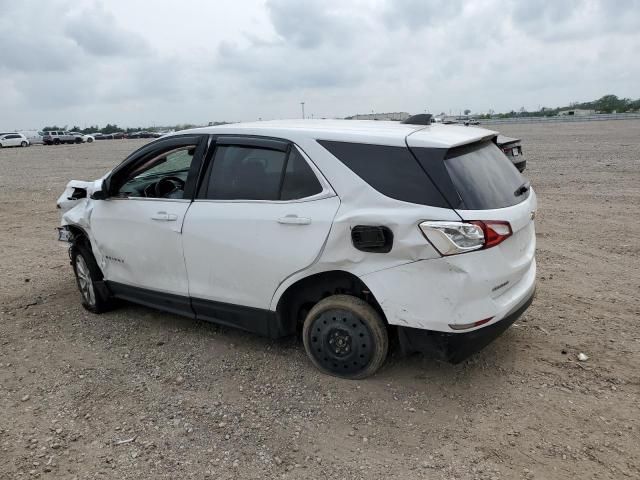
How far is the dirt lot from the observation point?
2.91 metres

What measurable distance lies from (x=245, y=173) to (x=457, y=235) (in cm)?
164

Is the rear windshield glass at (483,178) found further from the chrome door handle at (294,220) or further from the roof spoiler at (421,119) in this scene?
the chrome door handle at (294,220)

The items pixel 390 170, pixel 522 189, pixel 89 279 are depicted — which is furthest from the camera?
pixel 89 279

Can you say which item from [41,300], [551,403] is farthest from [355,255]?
[41,300]

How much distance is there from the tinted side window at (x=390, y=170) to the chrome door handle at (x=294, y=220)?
1.46 ft

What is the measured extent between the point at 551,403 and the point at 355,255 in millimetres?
1525

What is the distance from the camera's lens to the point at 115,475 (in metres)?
2.87

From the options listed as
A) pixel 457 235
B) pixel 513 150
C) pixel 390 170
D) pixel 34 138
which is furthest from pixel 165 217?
pixel 34 138

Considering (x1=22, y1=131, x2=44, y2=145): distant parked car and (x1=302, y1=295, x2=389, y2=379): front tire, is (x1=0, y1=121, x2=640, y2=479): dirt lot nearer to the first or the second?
(x1=302, y1=295, x2=389, y2=379): front tire

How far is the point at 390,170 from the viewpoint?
3330 mm

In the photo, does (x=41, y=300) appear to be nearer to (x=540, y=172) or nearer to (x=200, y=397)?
(x=200, y=397)

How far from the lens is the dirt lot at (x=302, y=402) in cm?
291

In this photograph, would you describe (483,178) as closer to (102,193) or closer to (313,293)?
(313,293)

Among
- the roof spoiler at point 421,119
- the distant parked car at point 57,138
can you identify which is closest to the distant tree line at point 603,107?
the distant parked car at point 57,138
